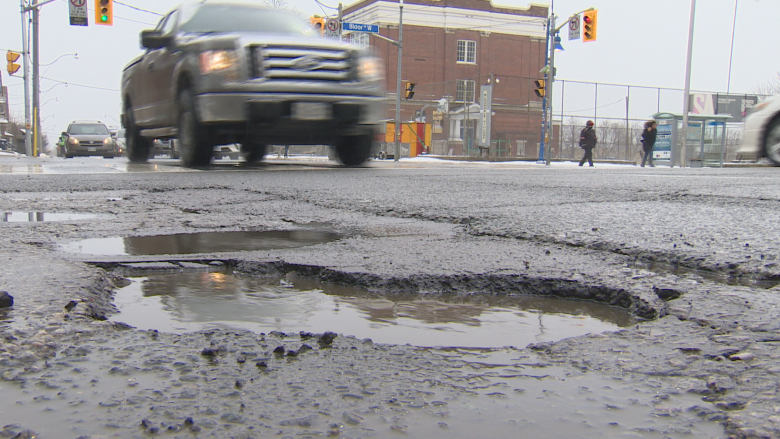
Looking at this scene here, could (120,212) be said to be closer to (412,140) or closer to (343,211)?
(343,211)

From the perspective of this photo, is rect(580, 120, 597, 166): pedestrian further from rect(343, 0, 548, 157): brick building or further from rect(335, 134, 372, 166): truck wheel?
rect(343, 0, 548, 157): brick building

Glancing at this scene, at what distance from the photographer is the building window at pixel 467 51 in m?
51.2

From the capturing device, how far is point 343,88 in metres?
7.42

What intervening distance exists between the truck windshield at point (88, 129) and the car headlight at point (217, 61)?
1996cm

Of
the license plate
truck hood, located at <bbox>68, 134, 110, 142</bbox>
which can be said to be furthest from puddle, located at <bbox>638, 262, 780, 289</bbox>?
truck hood, located at <bbox>68, 134, 110, 142</bbox>

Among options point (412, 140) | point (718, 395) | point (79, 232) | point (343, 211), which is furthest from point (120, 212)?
point (412, 140)

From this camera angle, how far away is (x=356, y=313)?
5.51 ft

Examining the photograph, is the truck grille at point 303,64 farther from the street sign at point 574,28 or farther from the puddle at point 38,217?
the street sign at point 574,28

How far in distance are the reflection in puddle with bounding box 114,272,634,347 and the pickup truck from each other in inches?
207

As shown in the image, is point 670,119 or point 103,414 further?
point 670,119

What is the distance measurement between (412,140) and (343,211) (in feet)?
95.8

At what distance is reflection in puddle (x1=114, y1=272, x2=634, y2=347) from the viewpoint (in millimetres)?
1493

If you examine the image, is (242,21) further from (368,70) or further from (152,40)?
(368,70)

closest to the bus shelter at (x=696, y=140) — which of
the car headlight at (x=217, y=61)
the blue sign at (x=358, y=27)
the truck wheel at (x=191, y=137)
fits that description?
the blue sign at (x=358, y=27)
